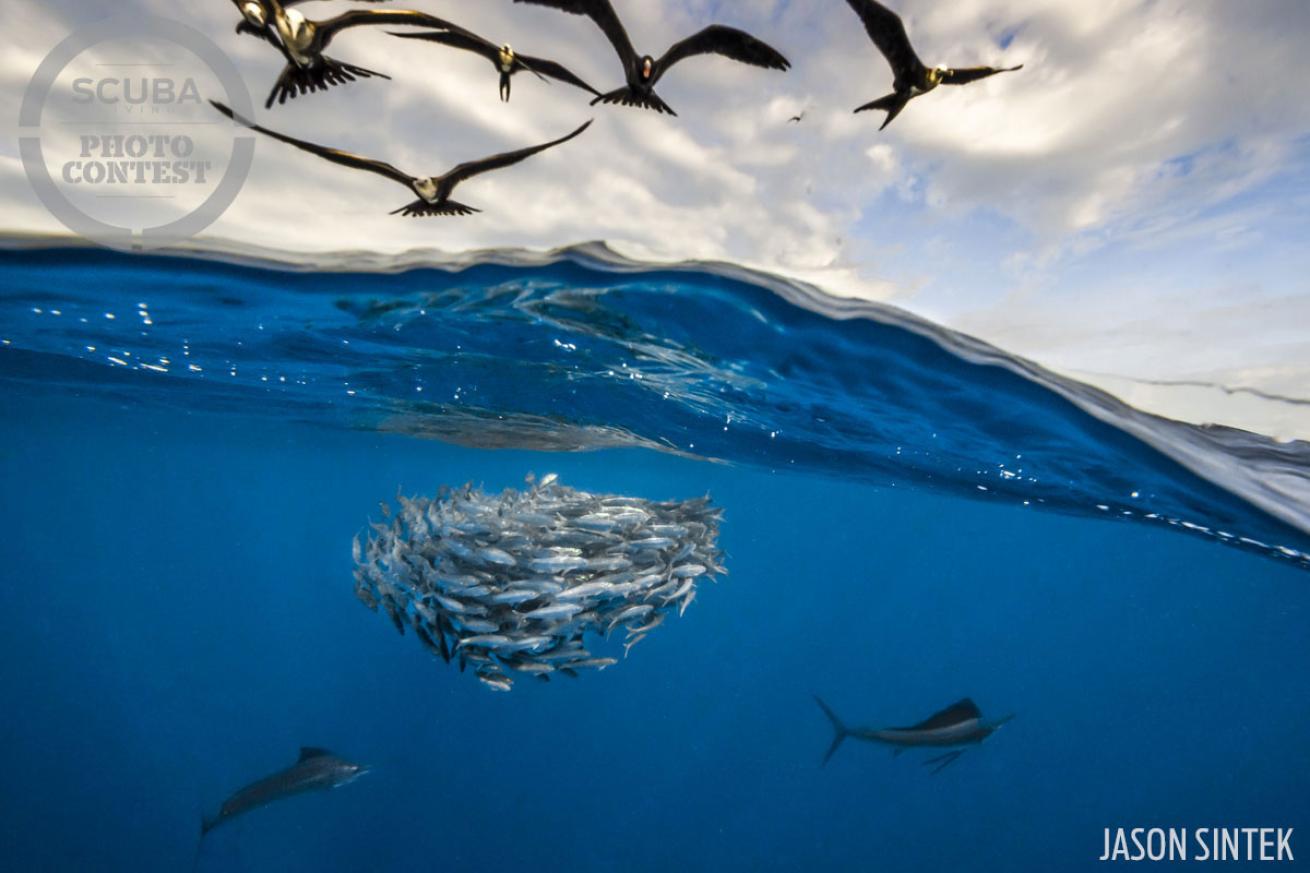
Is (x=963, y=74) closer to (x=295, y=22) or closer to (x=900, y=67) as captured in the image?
(x=900, y=67)

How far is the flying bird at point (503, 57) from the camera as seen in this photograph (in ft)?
11.2

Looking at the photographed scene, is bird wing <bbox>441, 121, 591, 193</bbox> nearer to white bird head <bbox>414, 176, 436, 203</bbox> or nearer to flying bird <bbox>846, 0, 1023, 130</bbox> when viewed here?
white bird head <bbox>414, 176, 436, 203</bbox>

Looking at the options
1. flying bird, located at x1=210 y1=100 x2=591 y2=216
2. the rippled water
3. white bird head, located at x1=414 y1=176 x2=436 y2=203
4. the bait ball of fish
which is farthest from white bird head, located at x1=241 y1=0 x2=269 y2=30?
the bait ball of fish

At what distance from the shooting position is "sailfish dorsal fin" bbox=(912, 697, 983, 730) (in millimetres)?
10261

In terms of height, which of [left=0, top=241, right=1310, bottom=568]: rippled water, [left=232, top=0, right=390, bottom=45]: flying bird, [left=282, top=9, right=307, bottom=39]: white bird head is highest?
[left=282, top=9, right=307, bottom=39]: white bird head

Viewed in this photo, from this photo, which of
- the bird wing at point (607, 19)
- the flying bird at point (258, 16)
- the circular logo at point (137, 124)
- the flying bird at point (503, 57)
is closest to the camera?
the flying bird at point (258, 16)

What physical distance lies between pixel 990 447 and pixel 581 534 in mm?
10290

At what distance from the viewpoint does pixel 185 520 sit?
2753 inches

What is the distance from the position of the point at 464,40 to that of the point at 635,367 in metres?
7.78

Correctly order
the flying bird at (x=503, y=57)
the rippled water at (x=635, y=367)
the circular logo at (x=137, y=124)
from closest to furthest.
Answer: the flying bird at (x=503, y=57) < the circular logo at (x=137, y=124) < the rippled water at (x=635, y=367)

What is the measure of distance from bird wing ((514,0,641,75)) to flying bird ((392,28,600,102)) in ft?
0.81

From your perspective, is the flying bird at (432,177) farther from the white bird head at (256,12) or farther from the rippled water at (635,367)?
the rippled water at (635,367)

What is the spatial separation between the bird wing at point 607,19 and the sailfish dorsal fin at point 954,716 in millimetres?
10920

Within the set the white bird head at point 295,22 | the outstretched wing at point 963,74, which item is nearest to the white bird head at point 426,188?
the white bird head at point 295,22
